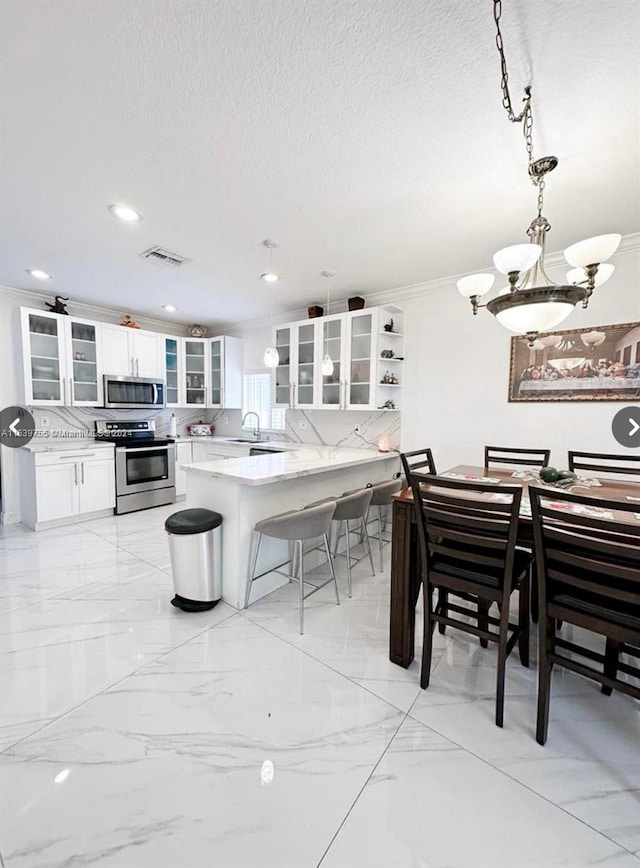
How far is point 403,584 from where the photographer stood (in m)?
1.97

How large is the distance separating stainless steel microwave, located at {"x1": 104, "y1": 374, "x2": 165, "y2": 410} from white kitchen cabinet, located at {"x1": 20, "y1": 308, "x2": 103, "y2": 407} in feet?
0.38

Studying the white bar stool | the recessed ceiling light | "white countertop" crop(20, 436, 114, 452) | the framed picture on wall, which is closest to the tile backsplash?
"white countertop" crop(20, 436, 114, 452)

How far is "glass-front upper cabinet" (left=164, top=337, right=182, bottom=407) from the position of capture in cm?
550

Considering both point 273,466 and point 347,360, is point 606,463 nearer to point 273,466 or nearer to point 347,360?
point 347,360

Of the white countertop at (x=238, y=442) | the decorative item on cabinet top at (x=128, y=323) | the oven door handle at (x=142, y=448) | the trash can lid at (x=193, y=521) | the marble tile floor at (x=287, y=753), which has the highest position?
the decorative item on cabinet top at (x=128, y=323)

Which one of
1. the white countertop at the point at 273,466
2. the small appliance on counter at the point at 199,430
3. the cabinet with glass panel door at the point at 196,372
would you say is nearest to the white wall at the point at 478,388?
the white countertop at the point at 273,466

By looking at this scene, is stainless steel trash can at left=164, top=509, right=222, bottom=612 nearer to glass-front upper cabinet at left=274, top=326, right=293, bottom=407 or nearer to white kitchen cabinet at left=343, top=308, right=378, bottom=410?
white kitchen cabinet at left=343, top=308, right=378, bottom=410

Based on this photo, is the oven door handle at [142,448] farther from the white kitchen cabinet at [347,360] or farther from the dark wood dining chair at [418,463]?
the dark wood dining chair at [418,463]

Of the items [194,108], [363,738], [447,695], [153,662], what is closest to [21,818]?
[153,662]

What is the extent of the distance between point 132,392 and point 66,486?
1.45m

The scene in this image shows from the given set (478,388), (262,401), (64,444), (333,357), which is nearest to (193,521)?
(333,357)

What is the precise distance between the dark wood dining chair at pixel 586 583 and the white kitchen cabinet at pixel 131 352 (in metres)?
5.01

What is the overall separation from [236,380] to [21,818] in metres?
4.96

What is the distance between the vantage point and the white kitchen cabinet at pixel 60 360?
4.09 m
